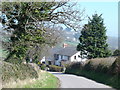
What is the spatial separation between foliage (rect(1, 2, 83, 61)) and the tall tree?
64.0ft

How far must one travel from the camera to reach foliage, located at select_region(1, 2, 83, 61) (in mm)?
14012

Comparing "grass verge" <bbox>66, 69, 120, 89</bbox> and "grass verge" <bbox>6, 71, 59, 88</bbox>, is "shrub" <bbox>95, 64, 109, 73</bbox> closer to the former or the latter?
"grass verge" <bbox>66, 69, 120, 89</bbox>

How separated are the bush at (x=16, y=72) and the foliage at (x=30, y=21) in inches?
35.4

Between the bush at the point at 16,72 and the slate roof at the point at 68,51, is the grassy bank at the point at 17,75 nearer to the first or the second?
the bush at the point at 16,72

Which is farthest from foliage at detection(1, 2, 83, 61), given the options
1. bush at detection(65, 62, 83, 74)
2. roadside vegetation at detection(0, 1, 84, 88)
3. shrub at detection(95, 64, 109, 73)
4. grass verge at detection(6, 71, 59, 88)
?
bush at detection(65, 62, 83, 74)

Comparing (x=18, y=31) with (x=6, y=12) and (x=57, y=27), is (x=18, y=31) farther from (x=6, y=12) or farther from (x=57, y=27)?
(x=57, y=27)

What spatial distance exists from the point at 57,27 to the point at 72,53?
44294 millimetres

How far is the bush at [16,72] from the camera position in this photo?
11286 millimetres

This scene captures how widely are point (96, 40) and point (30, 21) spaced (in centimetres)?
2211

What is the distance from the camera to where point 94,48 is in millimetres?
36094

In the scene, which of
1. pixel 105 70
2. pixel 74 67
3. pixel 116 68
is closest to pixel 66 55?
pixel 74 67

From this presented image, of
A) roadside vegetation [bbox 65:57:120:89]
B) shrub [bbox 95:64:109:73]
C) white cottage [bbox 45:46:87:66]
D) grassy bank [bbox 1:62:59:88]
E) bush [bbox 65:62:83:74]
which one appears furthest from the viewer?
white cottage [bbox 45:46:87:66]

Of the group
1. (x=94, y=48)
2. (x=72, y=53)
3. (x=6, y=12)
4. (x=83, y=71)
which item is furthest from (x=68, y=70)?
(x=6, y=12)

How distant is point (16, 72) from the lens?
12.8 metres
